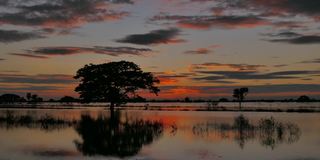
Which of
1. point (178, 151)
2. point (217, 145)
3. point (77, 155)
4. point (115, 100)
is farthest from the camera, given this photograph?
point (115, 100)

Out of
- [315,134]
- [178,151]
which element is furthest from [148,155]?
[315,134]

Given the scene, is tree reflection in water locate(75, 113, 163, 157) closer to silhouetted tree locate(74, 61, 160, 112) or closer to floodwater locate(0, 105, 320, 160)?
floodwater locate(0, 105, 320, 160)

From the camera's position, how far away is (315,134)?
36469 mm

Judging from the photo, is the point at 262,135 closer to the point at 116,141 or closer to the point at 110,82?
the point at 116,141

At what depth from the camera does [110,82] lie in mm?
75688

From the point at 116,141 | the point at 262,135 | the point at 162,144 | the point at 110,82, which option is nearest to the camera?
the point at 162,144

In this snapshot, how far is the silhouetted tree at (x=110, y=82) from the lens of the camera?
247ft

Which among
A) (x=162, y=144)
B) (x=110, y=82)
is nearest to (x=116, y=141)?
(x=162, y=144)

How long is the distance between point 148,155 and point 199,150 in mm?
3936

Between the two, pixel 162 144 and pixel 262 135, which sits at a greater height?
pixel 262 135

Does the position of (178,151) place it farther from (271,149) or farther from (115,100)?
(115,100)

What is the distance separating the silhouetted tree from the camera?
75.4 meters

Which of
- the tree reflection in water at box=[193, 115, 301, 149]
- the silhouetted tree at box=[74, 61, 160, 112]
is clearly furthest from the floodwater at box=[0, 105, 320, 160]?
the silhouetted tree at box=[74, 61, 160, 112]

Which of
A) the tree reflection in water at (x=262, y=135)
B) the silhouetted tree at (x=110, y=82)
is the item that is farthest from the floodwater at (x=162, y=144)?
the silhouetted tree at (x=110, y=82)
